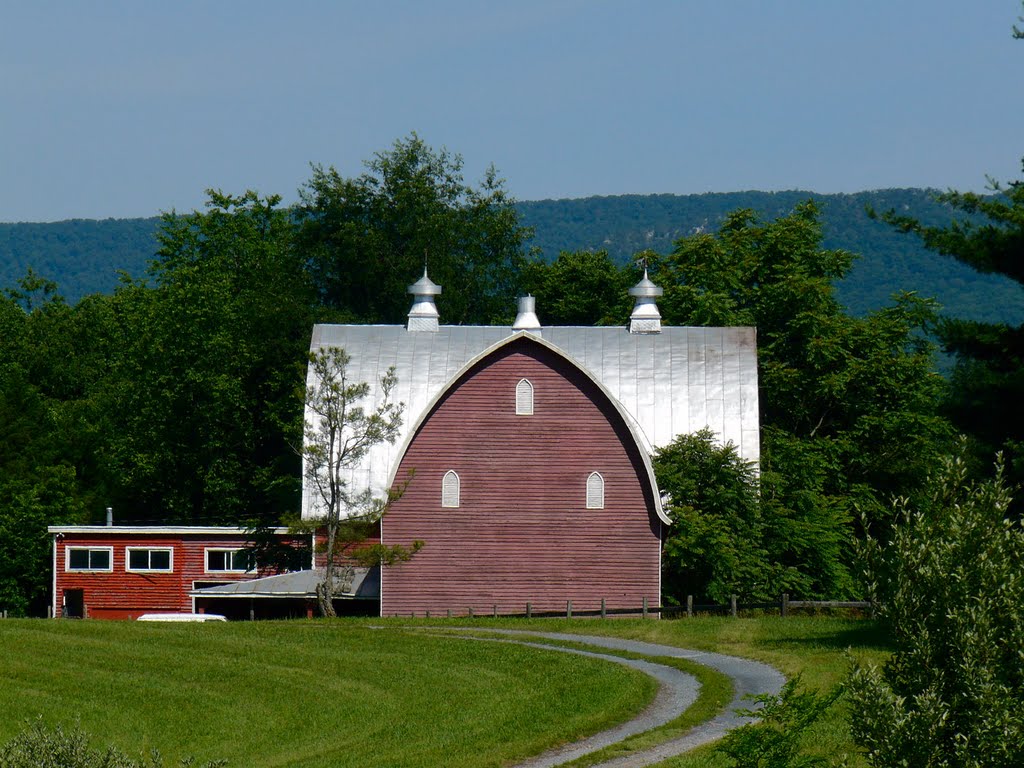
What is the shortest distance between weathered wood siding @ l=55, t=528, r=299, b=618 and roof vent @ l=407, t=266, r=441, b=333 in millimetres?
9991

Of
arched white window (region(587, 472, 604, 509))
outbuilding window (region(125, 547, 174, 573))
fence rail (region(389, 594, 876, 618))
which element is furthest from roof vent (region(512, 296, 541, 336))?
outbuilding window (region(125, 547, 174, 573))

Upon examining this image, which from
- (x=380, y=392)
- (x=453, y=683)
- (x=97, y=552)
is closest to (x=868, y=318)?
(x=380, y=392)

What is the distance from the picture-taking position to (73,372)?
86.4m

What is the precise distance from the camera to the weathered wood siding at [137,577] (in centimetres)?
5850

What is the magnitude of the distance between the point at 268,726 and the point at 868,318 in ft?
131

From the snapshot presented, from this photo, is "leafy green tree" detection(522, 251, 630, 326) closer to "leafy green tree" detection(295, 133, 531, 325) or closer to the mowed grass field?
"leafy green tree" detection(295, 133, 531, 325)

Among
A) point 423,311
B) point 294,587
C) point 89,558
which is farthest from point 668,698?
point 89,558

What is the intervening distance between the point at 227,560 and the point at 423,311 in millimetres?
11455

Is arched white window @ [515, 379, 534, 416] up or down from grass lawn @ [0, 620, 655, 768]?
up

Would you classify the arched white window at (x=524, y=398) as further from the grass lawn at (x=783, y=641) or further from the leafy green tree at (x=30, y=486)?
the leafy green tree at (x=30, y=486)

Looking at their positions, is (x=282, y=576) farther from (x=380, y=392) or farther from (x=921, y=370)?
(x=921, y=370)

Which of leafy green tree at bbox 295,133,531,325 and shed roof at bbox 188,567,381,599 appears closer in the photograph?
shed roof at bbox 188,567,381,599

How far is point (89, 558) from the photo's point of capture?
59.4 metres

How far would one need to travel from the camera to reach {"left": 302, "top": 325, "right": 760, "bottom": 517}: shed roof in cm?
5278
